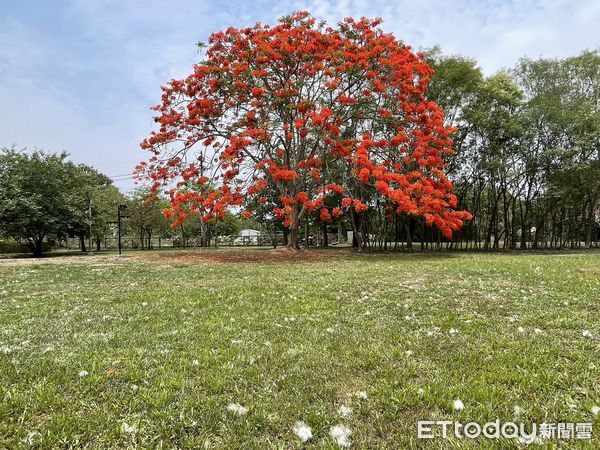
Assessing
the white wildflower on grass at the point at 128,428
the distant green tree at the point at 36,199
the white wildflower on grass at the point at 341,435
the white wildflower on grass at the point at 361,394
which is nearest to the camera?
the white wildflower on grass at the point at 341,435

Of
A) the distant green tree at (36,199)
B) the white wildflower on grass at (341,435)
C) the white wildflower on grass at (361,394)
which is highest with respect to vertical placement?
the distant green tree at (36,199)

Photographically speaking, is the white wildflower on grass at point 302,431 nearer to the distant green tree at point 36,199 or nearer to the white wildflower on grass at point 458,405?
the white wildflower on grass at point 458,405

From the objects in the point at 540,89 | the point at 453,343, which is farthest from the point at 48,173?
the point at 540,89

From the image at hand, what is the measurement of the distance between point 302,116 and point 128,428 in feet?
57.1

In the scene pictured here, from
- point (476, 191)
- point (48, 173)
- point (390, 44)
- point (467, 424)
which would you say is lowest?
point (467, 424)

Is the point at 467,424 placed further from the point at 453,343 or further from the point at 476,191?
the point at 476,191

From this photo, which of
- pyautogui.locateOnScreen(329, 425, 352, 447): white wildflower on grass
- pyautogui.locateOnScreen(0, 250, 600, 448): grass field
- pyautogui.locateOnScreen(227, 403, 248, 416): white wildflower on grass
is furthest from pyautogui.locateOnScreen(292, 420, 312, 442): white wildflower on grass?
pyautogui.locateOnScreen(227, 403, 248, 416): white wildflower on grass

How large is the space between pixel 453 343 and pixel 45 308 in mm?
6782

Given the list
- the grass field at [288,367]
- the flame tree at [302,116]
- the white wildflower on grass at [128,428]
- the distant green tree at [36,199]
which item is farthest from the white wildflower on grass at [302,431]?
the distant green tree at [36,199]

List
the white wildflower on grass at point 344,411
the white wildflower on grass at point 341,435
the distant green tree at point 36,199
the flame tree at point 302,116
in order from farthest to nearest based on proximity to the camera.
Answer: the distant green tree at point 36,199 < the flame tree at point 302,116 < the white wildflower on grass at point 344,411 < the white wildflower on grass at point 341,435

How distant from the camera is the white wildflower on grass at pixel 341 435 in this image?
2535 mm

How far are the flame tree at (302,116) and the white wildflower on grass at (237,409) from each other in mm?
13521

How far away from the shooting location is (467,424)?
108 inches

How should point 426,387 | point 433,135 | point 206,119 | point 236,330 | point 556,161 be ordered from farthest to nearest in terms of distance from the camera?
point 556,161
point 206,119
point 433,135
point 236,330
point 426,387
